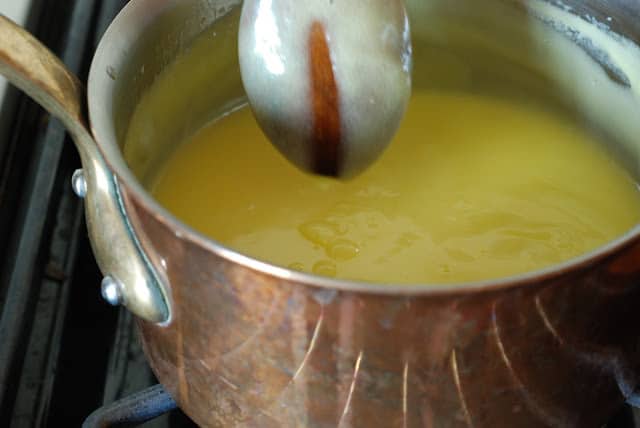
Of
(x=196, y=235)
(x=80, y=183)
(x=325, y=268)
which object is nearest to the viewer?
(x=196, y=235)

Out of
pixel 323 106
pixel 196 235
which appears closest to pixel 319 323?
pixel 196 235

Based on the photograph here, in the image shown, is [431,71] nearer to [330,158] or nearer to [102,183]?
[330,158]

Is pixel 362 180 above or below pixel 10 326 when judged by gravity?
above

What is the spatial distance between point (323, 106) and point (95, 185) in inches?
5.8

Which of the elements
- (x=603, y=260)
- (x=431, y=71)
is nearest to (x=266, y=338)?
(x=603, y=260)

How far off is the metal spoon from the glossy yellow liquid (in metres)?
0.08

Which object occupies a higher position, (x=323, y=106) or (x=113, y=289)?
(x=323, y=106)

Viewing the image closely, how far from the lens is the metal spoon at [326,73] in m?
0.52

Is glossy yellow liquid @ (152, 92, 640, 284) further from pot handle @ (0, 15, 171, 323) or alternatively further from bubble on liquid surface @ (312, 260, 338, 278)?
pot handle @ (0, 15, 171, 323)

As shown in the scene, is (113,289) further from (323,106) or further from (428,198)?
(428,198)

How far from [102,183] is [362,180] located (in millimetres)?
268

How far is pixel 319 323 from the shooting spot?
16.1 inches

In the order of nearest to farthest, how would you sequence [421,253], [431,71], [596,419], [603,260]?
[603,260]
[596,419]
[421,253]
[431,71]

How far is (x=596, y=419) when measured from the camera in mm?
530
